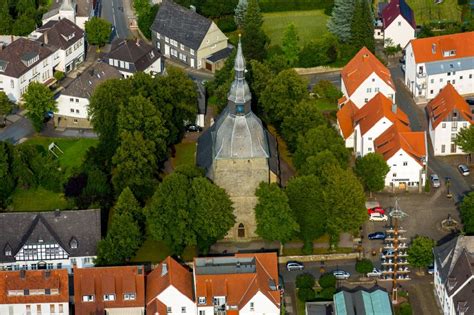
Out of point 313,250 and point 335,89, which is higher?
point 335,89

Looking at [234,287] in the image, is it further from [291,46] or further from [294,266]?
[291,46]

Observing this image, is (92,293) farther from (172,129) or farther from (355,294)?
(172,129)

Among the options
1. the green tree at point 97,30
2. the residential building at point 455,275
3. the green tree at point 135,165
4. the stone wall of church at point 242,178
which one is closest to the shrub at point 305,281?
the stone wall of church at point 242,178

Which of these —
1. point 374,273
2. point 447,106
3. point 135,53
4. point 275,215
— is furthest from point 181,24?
point 374,273

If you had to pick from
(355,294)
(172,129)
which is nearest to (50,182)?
(172,129)

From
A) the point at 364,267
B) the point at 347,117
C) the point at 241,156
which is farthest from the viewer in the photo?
the point at 347,117

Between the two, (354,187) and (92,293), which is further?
(354,187)

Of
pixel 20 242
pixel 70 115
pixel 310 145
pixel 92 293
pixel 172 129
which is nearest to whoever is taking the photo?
pixel 92 293
